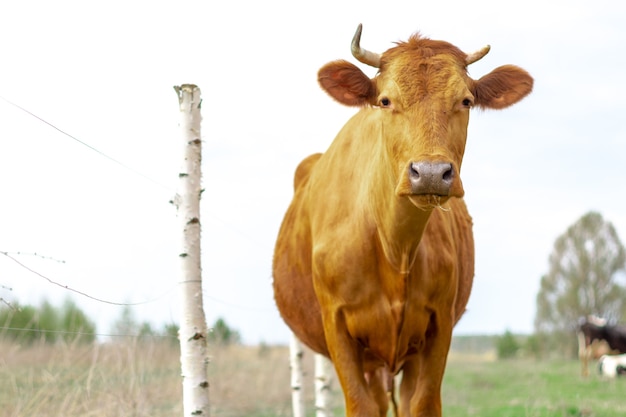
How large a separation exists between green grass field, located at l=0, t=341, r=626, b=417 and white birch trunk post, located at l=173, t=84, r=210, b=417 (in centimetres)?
171

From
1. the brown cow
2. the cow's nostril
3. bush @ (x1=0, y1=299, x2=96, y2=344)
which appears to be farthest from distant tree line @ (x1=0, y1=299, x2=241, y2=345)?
the cow's nostril

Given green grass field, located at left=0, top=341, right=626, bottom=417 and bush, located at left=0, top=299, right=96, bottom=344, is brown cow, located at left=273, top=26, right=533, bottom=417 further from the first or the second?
green grass field, located at left=0, top=341, right=626, bottom=417

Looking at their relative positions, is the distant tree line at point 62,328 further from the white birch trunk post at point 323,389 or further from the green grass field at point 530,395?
the green grass field at point 530,395

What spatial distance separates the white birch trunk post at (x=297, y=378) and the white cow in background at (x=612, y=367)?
18.9 m

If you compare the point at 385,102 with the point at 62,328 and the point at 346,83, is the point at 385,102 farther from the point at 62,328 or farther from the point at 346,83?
the point at 62,328

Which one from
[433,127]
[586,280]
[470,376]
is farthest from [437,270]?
[586,280]

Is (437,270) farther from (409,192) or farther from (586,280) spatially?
(586,280)

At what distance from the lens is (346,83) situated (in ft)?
18.1

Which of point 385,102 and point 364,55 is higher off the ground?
point 364,55

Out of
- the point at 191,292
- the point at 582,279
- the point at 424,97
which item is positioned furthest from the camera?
the point at 582,279

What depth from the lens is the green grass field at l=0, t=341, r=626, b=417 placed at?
26.1 feet

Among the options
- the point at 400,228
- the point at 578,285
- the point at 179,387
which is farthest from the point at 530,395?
the point at 578,285

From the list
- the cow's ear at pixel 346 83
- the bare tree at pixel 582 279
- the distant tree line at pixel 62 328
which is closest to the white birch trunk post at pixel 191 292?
the distant tree line at pixel 62 328

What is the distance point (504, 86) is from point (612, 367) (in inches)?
964
